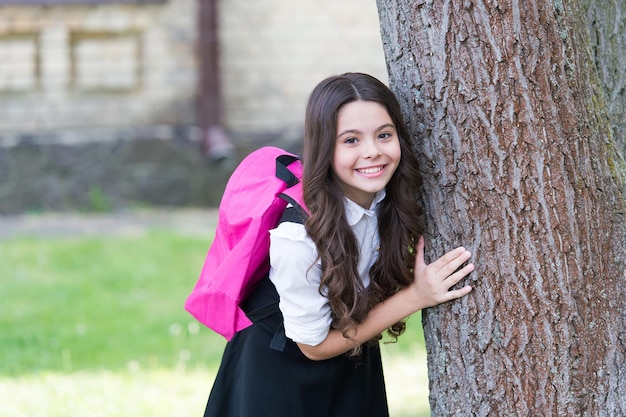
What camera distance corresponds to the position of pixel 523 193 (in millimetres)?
2406

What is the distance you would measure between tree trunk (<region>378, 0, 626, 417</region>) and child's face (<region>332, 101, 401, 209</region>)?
0.12 metres

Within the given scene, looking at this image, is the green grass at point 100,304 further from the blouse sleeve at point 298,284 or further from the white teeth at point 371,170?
the white teeth at point 371,170

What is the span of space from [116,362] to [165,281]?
1591 millimetres

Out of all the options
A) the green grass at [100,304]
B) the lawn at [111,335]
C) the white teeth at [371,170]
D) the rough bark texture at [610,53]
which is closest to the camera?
the white teeth at [371,170]

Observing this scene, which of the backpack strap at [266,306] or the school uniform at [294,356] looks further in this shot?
the backpack strap at [266,306]

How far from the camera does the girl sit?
8.05 ft

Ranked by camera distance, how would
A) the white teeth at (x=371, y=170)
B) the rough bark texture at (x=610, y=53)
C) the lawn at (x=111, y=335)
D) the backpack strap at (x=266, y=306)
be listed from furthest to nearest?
1. the lawn at (x=111, y=335)
2. the rough bark texture at (x=610, y=53)
3. the backpack strap at (x=266, y=306)
4. the white teeth at (x=371, y=170)

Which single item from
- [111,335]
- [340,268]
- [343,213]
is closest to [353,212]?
[343,213]

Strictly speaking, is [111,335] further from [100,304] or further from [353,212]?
[353,212]

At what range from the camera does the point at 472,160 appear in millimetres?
2445

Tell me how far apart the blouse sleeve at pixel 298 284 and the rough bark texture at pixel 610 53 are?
1.15 m

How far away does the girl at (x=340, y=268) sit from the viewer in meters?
2.46

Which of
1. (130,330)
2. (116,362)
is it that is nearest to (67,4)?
(130,330)

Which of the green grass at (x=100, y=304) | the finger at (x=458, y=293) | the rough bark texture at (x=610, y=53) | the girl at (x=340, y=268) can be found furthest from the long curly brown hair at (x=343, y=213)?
the green grass at (x=100, y=304)
